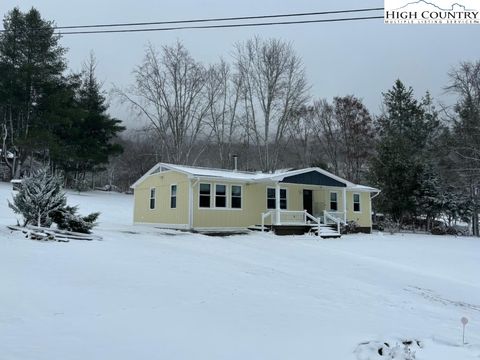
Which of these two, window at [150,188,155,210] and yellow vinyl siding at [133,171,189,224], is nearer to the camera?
yellow vinyl siding at [133,171,189,224]

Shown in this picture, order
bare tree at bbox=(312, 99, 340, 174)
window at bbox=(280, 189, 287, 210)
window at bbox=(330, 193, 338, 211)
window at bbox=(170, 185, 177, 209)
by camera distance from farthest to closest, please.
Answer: bare tree at bbox=(312, 99, 340, 174)
window at bbox=(330, 193, 338, 211)
window at bbox=(280, 189, 287, 210)
window at bbox=(170, 185, 177, 209)

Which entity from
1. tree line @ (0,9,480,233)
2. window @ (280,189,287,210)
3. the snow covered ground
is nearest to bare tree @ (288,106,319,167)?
tree line @ (0,9,480,233)

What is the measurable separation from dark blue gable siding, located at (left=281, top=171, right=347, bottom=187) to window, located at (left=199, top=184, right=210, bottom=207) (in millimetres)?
4156

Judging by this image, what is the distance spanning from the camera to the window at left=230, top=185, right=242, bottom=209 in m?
20.9

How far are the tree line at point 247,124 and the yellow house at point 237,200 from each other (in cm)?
947

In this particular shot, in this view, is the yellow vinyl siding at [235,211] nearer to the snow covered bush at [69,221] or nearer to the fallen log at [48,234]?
the snow covered bush at [69,221]

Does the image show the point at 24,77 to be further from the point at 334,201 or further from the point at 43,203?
the point at 334,201

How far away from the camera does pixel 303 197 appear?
2364 cm

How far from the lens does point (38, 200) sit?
12305 mm

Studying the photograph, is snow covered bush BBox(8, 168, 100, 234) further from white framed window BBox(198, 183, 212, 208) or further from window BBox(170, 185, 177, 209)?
window BBox(170, 185, 177, 209)

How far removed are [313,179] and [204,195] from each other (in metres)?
6.44

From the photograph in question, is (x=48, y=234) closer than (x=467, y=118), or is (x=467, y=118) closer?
(x=48, y=234)

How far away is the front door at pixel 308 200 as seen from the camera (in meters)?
23.8

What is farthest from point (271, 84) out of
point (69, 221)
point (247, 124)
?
point (69, 221)
